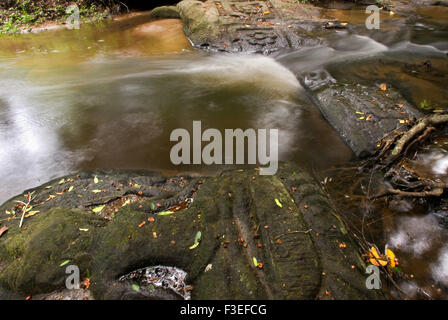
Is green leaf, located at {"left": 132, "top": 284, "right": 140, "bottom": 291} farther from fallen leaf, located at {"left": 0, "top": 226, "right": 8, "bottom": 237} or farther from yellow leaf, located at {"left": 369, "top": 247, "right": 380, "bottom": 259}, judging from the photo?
yellow leaf, located at {"left": 369, "top": 247, "right": 380, "bottom": 259}

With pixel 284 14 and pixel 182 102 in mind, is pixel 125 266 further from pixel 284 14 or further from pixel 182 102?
pixel 284 14

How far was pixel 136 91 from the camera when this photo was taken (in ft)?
22.1

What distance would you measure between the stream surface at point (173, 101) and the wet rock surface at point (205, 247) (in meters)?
0.96

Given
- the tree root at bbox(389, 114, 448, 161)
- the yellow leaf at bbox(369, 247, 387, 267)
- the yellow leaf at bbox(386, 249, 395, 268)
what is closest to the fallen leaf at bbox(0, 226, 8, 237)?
the yellow leaf at bbox(369, 247, 387, 267)

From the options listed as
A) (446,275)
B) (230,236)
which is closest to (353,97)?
(446,275)

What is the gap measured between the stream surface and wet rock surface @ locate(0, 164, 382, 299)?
957 millimetres

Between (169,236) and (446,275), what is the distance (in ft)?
9.24

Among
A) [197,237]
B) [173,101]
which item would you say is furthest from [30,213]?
[173,101]

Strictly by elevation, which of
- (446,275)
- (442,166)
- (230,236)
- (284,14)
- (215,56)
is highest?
(284,14)

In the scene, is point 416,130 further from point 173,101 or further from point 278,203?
point 173,101

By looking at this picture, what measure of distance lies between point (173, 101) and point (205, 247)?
4.43 metres

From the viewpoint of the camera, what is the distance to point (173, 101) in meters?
6.30

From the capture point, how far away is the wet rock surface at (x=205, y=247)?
2348 mm

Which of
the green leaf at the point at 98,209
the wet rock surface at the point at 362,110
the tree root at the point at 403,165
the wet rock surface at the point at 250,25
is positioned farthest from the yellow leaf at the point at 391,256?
the wet rock surface at the point at 250,25
